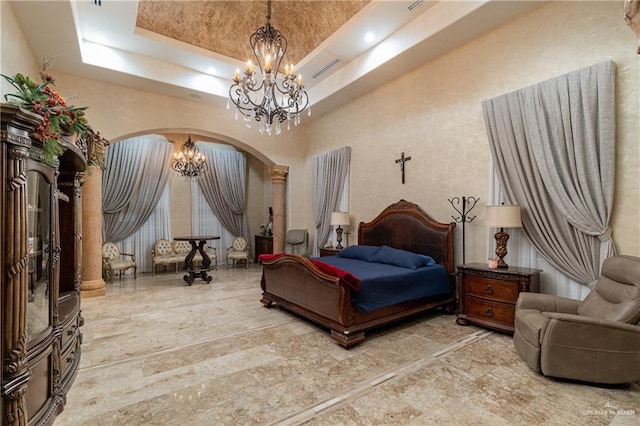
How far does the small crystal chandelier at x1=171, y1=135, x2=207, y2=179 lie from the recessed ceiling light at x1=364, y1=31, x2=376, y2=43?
444cm

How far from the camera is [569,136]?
307 centimetres

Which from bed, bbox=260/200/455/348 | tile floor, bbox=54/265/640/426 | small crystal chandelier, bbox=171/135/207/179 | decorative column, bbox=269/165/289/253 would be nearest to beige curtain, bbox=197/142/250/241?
small crystal chandelier, bbox=171/135/207/179

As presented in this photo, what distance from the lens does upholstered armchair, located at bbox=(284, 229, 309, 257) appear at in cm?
719

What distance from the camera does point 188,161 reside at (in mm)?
6957

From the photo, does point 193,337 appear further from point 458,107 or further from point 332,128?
point 332,128

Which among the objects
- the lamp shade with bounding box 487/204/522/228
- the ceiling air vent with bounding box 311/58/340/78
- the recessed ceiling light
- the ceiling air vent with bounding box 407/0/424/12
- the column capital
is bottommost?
the lamp shade with bounding box 487/204/522/228

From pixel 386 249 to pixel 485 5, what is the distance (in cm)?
318

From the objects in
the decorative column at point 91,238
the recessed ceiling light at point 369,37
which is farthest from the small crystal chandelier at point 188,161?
the recessed ceiling light at point 369,37

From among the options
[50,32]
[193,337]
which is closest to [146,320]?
[193,337]

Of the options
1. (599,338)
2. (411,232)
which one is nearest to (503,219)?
(599,338)

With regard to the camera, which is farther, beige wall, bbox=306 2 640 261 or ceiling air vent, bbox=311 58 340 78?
ceiling air vent, bbox=311 58 340 78

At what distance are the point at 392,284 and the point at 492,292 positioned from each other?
110 centimetres

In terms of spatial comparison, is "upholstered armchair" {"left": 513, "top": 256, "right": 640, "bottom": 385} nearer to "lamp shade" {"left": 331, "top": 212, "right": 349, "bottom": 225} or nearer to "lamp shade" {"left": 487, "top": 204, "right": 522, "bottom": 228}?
"lamp shade" {"left": 487, "top": 204, "right": 522, "bottom": 228}

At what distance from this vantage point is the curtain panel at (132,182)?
676 centimetres
